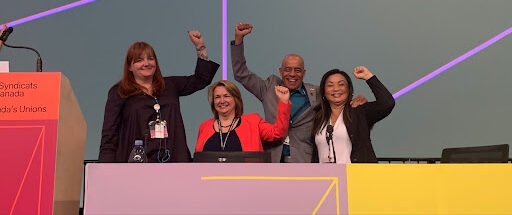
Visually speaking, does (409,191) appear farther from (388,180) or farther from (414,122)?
(414,122)

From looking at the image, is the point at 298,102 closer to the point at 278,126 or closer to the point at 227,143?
the point at 278,126

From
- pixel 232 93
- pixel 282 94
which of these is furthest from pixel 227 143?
pixel 282 94

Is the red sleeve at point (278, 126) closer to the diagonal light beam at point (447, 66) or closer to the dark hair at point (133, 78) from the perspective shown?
the dark hair at point (133, 78)

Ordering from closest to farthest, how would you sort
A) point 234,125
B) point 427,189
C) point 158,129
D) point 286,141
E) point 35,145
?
point 427,189
point 35,145
point 158,129
point 234,125
point 286,141

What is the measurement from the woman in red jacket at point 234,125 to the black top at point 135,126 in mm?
133

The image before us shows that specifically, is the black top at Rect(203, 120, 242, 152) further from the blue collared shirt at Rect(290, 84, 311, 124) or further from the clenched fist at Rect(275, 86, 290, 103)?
the blue collared shirt at Rect(290, 84, 311, 124)

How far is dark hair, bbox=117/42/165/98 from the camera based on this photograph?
2.63 metres

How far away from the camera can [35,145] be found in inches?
72.6

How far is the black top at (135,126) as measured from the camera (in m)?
2.60

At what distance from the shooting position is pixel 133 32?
184 inches

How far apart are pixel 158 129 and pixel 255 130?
55 centimetres

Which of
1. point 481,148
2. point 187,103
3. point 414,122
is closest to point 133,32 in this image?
point 187,103

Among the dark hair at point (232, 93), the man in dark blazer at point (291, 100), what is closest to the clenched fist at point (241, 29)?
the man in dark blazer at point (291, 100)

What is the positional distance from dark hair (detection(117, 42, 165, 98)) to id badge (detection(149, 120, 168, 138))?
0.64 feet
